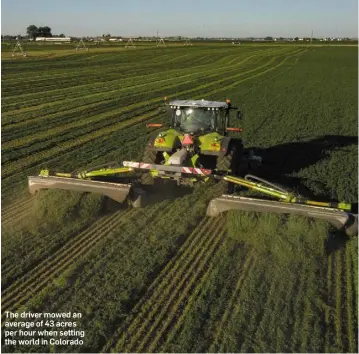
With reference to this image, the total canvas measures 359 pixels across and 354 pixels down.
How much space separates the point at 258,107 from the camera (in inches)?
764

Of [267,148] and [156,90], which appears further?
[156,90]

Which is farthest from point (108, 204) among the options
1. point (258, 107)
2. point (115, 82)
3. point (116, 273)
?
point (115, 82)

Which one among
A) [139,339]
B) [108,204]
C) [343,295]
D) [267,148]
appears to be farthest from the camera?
[267,148]

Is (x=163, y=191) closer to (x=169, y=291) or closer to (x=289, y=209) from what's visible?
(x=289, y=209)

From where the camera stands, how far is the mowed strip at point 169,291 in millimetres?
4535

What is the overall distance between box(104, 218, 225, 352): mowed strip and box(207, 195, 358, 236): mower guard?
421 mm

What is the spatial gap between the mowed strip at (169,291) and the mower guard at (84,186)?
62.8 inches

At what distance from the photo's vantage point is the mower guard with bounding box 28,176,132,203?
752 cm

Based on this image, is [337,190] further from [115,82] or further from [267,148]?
[115,82]

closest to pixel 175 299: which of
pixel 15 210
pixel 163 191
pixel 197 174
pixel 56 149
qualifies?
pixel 197 174

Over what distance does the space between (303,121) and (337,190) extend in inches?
321

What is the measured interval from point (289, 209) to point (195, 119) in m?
3.10

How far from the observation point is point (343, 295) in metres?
5.36

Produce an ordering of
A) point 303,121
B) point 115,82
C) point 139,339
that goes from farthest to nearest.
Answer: point 115,82 < point 303,121 < point 139,339
